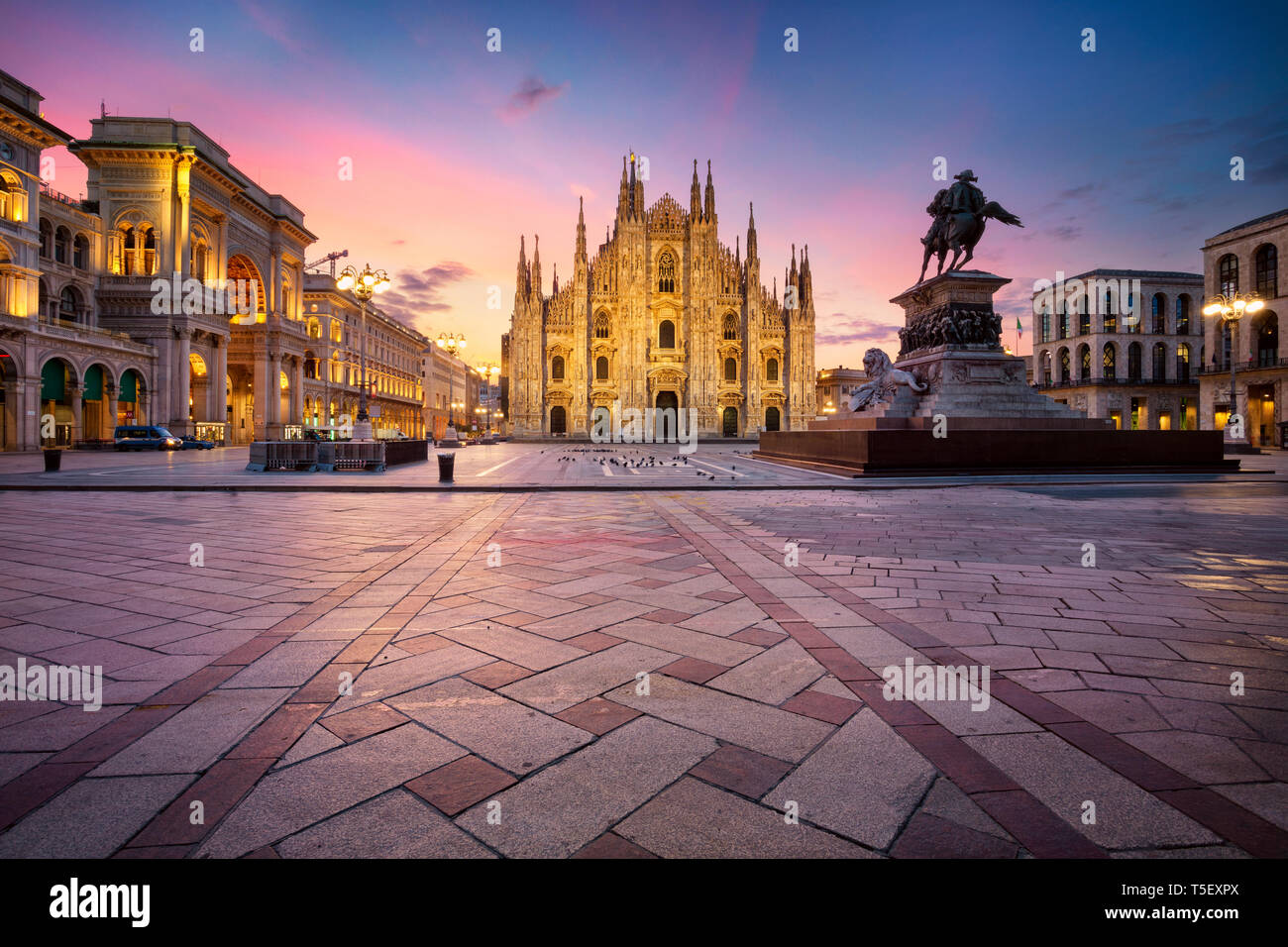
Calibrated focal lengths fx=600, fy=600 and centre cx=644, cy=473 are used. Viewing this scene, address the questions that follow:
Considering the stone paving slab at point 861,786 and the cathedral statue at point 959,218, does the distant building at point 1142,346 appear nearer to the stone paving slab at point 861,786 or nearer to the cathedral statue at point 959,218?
the cathedral statue at point 959,218

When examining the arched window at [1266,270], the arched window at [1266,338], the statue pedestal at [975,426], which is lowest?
the statue pedestal at [975,426]

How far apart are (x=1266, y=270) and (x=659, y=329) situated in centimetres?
3807

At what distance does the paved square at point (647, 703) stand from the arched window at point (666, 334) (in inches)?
1827

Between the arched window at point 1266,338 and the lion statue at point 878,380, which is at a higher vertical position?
the arched window at point 1266,338

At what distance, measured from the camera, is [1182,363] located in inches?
1816

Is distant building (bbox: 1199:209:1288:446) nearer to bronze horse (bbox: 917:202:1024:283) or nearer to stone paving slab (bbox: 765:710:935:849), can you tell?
bronze horse (bbox: 917:202:1024:283)

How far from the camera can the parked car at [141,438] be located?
29.5 metres

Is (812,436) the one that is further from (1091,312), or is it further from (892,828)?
(1091,312)

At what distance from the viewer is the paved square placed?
1.62 metres

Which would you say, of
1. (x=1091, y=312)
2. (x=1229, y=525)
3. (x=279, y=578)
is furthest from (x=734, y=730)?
(x=1091, y=312)

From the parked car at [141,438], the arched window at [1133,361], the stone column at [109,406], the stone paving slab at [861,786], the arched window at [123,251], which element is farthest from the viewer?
the arched window at [1133,361]

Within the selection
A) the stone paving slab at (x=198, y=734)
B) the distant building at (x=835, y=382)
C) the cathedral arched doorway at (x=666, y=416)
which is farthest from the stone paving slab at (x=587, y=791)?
the distant building at (x=835, y=382)

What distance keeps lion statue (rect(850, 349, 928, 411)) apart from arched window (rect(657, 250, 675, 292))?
35.7 metres
